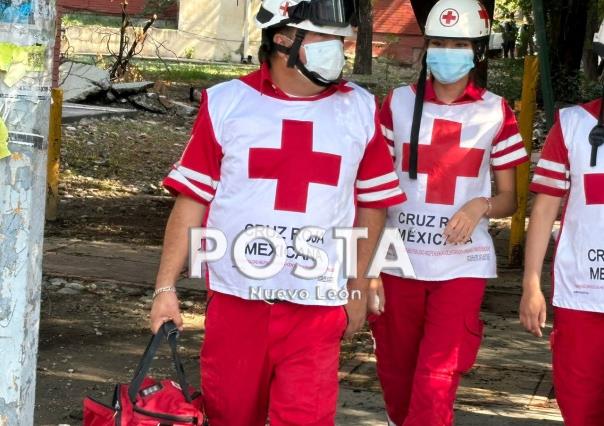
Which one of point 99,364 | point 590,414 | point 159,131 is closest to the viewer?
point 590,414

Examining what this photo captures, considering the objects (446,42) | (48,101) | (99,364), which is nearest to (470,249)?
(446,42)

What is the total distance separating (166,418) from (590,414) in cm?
166

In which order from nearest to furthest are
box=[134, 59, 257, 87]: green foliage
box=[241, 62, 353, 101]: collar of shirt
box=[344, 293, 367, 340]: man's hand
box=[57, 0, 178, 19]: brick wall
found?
1. box=[241, 62, 353, 101]: collar of shirt
2. box=[344, 293, 367, 340]: man's hand
3. box=[134, 59, 257, 87]: green foliage
4. box=[57, 0, 178, 19]: brick wall

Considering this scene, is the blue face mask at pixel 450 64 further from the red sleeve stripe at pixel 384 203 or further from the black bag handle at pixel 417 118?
the red sleeve stripe at pixel 384 203

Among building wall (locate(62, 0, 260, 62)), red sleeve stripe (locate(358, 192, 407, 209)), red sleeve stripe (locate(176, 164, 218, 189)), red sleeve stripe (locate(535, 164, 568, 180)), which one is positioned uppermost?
building wall (locate(62, 0, 260, 62))

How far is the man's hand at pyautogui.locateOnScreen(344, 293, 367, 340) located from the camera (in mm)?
4410

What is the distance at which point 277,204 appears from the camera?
4227 millimetres

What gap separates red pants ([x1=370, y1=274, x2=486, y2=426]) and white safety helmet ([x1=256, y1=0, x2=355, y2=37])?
4.50 ft

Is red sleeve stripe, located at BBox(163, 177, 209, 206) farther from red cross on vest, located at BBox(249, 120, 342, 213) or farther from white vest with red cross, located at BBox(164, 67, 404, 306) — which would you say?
red cross on vest, located at BBox(249, 120, 342, 213)

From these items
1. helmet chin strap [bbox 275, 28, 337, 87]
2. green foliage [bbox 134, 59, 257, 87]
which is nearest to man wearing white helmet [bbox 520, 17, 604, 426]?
helmet chin strap [bbox 275, 28, 337, 87]

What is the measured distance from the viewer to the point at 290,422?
4207 mm

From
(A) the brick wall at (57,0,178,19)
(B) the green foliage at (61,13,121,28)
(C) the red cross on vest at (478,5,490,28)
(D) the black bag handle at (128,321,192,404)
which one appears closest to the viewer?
(D) the black bag handle at (128,321,192,404)

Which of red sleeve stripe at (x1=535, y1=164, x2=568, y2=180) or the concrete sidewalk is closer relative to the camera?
red sleeve stripe at (x1=535, y1=164, x2=568, y2=180)

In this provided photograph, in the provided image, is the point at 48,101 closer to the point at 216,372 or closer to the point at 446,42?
the point at 216,372
